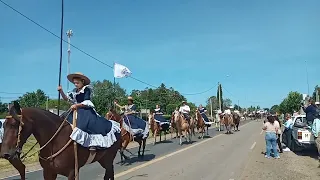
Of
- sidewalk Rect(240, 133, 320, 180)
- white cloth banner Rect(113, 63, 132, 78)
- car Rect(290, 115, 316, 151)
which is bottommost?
sidewalk Rect(240, 133, 320, 180)

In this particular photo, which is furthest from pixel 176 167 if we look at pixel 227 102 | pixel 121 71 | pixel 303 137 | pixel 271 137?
pixel 227 102

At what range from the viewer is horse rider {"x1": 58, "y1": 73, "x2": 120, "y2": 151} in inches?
293

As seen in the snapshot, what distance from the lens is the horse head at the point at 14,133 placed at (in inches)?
244

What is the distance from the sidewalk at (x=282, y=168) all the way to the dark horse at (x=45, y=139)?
6.19 meters

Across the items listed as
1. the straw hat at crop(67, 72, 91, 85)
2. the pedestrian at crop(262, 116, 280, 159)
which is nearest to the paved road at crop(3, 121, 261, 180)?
the pedestrian at crop(262, 116, 280, 159)

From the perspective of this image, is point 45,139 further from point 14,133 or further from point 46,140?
point 14,133

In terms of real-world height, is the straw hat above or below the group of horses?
above

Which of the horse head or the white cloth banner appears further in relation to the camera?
the white cloth banner

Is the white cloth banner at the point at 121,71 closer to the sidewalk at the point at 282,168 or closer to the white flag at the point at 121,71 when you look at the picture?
the white flag at the point at 121,71

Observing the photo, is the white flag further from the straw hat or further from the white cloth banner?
the straw hat

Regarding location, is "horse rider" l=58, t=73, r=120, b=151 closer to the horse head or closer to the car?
the horse head

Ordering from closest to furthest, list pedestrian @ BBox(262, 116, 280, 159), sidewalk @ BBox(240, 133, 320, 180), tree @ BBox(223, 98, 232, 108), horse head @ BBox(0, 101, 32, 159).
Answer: horse head @ BBox(0, 101, 32, 159), sidewalk @ BBox(240, 133, 320, 180), pedestrian @ BBox(262, 116, 280, 159), tree @ BBox(223, 98, 232, 108)

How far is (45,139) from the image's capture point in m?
6.93

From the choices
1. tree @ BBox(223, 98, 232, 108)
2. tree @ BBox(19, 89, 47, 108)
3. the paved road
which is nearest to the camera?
the paved road
